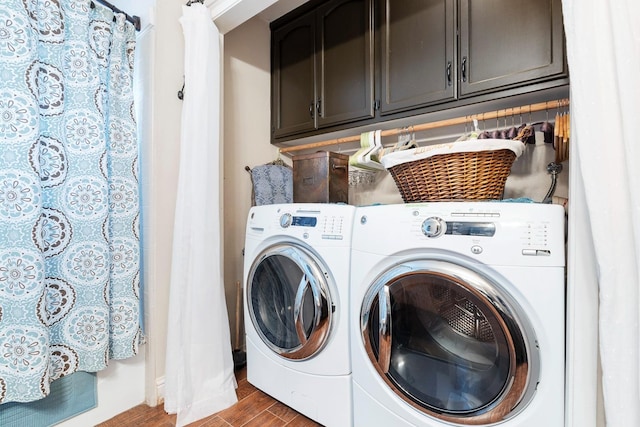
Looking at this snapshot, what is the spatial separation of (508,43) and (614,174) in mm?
894

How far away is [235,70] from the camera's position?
76.2 inches

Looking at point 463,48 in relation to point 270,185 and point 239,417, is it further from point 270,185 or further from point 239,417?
point 239,417

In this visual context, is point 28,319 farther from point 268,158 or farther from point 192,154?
point 268,158

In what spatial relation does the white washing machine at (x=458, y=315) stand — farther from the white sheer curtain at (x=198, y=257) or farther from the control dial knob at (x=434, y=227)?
the white sheer curtain at (x=198, y=257)

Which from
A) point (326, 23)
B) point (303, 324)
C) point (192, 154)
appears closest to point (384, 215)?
point (303, 324)

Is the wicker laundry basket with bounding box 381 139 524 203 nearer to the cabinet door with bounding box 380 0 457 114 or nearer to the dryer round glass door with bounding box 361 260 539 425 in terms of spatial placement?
the dryer round glass door with bounding box 361 260 539 425

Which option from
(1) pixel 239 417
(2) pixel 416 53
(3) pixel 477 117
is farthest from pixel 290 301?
(2) pixel 416 53

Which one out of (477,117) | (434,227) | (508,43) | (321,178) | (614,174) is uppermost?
(508,43)

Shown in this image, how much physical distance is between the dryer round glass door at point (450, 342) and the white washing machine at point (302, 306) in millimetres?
172

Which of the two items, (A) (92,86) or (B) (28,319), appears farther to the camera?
(A) (92,86)

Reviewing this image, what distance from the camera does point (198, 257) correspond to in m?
1.34

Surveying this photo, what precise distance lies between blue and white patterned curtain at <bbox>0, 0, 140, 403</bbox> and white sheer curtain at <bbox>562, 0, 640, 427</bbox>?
1641mm

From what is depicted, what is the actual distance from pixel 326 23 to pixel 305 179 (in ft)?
3.38

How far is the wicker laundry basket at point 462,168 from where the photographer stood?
99 cm
